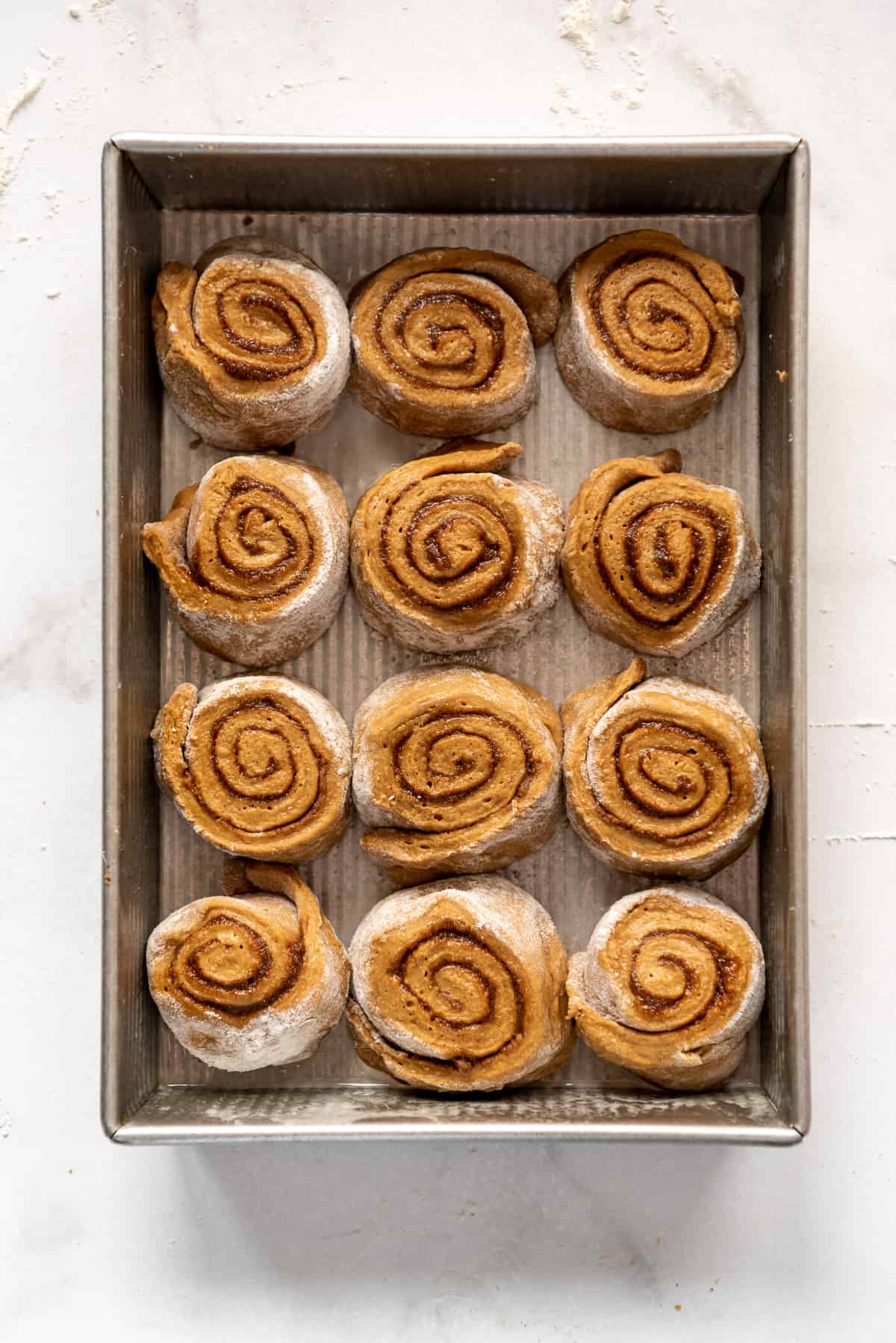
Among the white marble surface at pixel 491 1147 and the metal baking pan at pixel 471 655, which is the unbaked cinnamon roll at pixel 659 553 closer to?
the metal baking pan at pixel 471 655

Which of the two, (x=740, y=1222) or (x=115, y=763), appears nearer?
(x=115, y=763)

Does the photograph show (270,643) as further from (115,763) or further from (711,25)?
(711,25)

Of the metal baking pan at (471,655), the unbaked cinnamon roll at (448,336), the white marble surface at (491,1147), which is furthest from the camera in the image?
the white marble surface at (491,1147)

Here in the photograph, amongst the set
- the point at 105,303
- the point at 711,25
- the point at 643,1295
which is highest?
the point at 711,25

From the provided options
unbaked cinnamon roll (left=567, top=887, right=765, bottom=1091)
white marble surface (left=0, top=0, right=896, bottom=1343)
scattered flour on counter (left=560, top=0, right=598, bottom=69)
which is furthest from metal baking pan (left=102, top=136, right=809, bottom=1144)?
scattered flour on counter (left=560, top=0, right=598, bottom=69)
